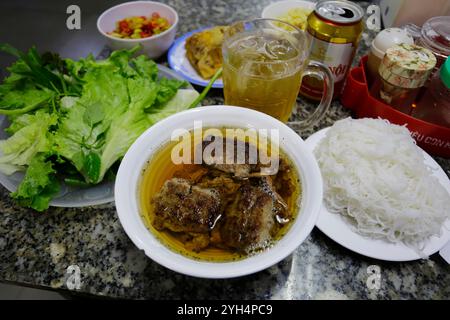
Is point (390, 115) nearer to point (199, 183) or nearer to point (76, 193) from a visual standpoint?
point (199, 183)

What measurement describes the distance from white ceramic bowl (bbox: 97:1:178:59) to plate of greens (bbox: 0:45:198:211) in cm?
9

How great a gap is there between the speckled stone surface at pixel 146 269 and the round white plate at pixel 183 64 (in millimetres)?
697

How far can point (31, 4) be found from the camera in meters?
2.42

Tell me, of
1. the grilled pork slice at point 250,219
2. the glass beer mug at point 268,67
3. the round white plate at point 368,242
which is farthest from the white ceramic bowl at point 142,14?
the round white plate at point 368,242

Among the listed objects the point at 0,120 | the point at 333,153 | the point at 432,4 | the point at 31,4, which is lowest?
the point at 31,4

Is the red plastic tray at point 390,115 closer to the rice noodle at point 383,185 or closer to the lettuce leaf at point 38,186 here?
the rice noodle at point 383,185

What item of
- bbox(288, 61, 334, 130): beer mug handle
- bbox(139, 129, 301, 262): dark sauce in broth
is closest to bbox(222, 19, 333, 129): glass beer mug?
bbox(288, 61, 334, 130): beer mug handle

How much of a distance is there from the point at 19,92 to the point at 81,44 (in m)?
0.77

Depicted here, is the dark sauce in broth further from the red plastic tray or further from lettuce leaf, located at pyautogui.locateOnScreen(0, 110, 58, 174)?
the red plastic tray

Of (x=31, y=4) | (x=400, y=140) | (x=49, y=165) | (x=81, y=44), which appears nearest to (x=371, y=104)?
(x=400, y=140)

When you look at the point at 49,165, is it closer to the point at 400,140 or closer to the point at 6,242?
the point at 6,242

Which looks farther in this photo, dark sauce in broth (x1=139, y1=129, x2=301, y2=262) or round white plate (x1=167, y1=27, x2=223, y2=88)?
round white plate (x1=167, y1=27, x2=223, y2=88)

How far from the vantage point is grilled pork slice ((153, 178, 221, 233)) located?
2.85 feet

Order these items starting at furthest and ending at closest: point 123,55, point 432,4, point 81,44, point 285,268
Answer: point 81,44, point 432,4, point 123,55, point 285,268
